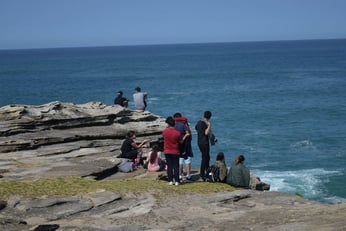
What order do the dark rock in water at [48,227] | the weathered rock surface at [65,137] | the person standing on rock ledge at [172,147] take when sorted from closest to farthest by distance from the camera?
the dark rock in water at [48,227] → the person standing on rock ledge at [172,147] → the weathered rock surface at [65,137]

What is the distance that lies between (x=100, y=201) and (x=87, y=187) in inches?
81.6

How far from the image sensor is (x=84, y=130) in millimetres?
27453

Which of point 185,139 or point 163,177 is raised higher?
point 185,139

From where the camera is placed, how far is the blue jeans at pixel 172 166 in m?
19.4

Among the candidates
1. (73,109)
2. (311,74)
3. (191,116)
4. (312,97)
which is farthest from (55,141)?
(311,74)

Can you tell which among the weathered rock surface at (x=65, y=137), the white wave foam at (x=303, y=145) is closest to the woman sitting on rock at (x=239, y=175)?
the weathered rock surface at (x=65, y=137)

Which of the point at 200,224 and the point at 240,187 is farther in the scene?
the point at 240,187

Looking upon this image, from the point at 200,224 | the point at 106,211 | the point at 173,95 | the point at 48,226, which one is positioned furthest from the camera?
the point at 173,95

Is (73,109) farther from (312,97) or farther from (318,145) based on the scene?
(312,97)

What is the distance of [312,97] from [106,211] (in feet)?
259

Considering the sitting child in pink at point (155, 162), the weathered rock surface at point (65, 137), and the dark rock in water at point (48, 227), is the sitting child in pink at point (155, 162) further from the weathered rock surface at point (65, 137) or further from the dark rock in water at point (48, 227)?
the dark rock in water at point (48, 227)

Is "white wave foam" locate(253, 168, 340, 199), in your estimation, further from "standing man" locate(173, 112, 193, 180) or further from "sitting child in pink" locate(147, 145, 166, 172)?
"standing man" locate(173, 112, 193, 180)

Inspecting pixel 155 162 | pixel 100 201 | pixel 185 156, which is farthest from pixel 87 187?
pixel 185 156

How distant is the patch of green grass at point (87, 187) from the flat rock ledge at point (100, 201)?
61 centimetres
